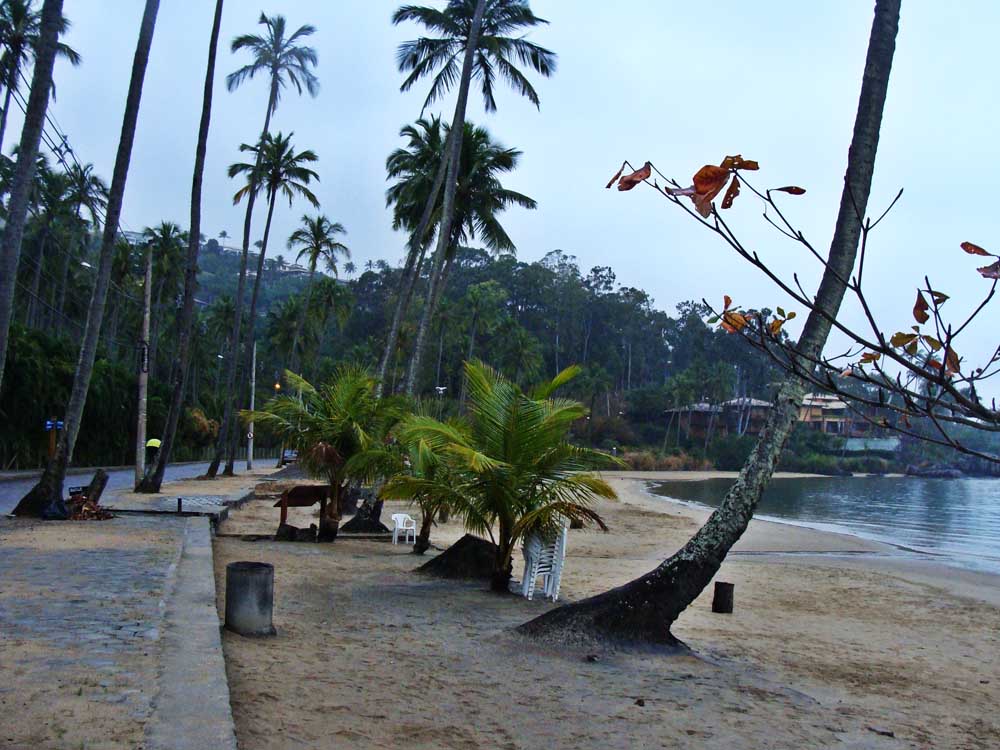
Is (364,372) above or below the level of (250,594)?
above

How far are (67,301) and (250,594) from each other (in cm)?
6315

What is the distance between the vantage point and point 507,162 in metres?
26.0

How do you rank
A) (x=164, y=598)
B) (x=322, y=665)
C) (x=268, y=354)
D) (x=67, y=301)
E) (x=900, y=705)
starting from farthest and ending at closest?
(x=268, y=354) → (x=67, y=301) → (x=164, y=598) → (x=900, y=705) → (x=322, y=665)

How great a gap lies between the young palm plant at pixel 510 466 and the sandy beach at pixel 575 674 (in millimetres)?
825

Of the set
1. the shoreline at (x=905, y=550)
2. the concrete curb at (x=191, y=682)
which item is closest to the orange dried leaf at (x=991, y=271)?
the concrete curb at (x=191, y=682)

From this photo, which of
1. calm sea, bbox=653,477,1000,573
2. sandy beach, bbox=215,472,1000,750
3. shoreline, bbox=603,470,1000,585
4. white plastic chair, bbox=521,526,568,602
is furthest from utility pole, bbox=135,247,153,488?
calm sea, bbox=653,477,1000,573

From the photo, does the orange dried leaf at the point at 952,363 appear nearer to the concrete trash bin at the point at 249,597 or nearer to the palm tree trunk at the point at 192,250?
the concrete trash bin at the point at 249,597

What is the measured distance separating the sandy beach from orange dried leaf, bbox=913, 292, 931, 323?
3.34m

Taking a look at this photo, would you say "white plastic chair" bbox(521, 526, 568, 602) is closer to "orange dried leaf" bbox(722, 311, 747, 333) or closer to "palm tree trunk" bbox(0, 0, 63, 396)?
"orange dried leaf" bbox(722, 311, 747, 333)

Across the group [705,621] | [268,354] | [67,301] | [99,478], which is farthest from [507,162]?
[268,354]

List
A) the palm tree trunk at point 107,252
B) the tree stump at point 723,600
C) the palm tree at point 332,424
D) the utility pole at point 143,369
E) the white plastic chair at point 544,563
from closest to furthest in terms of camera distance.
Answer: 1. the white plastic chair at point 544,563
2. the tree stump at point 723,600
3. the palm tree at point 332,424
4. the palm tree trunk at point 107,252
5. the utility pole at point 143,369

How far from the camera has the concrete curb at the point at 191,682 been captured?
4043 millimetres

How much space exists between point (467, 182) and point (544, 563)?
1734cm

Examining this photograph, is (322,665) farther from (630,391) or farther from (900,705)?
(630,391)
